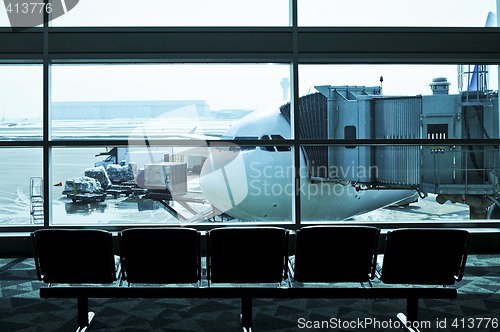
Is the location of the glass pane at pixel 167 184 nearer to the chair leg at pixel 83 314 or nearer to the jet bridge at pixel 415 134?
the jet bridge at pixel 415 134

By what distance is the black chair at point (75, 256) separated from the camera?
3.13 meters

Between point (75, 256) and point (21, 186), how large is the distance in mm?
4170

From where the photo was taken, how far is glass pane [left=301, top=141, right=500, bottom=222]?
331 inches

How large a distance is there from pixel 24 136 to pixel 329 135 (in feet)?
15.3

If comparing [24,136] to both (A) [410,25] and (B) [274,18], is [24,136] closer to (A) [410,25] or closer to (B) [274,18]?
(B) [274,18]

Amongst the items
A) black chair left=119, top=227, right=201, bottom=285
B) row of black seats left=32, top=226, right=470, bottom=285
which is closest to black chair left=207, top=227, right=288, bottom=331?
row of black seats left=32, top=226, right=470, bottom=285

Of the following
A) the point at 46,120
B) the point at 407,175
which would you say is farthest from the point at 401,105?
the point at 46,120

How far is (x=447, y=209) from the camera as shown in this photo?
9938 mm

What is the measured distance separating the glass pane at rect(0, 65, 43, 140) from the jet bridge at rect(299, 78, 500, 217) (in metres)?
4.14

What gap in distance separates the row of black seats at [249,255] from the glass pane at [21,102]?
3.38 meters

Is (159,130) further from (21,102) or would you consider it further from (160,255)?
(160,255)

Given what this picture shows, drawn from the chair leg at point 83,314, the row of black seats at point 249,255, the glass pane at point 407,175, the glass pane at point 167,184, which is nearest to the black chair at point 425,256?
the row of black seats at point 249,255

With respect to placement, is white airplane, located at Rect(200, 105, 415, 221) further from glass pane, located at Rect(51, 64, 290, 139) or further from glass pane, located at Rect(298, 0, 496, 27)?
glass pane, located at Rect(298, 0, 496, 27)

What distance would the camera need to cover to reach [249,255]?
318 centimetres
